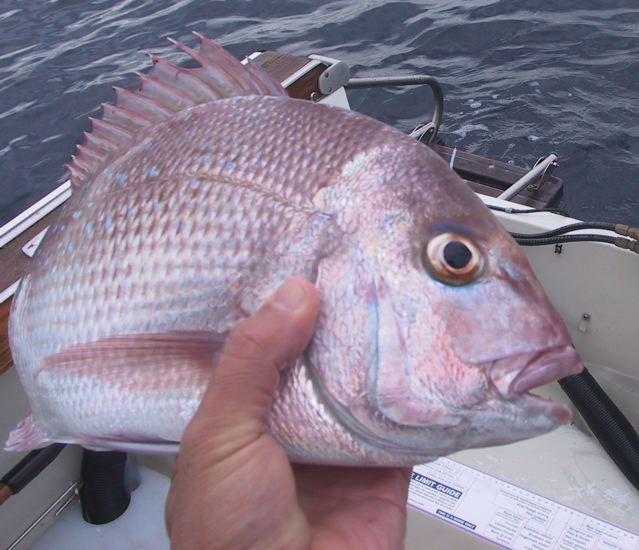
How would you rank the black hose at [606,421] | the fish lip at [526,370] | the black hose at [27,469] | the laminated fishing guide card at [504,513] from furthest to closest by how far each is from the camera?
the black hose at [606,421] < the black hose at [27,469] < the laminated fishing guide card at [504,513] < the fish lip at [526,370]

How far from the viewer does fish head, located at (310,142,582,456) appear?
41.3 inches

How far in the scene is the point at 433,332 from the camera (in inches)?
42.1

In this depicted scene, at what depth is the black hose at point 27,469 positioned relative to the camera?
7.83 feet

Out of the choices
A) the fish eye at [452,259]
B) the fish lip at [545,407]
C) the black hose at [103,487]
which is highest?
the fish eye at [452,259]

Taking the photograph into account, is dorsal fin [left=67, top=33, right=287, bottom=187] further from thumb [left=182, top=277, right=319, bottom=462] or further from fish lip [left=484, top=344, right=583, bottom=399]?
fish lip [left=484, top=344, right=583, bottom=399]

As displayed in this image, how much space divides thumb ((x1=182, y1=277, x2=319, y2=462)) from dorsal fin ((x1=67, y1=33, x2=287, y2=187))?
0.64 metres

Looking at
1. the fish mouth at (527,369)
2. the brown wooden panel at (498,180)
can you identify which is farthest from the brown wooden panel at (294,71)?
the fish mouth at (527,369)

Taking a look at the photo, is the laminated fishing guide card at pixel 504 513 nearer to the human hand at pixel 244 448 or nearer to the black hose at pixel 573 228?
the black hose at pixel 573 228

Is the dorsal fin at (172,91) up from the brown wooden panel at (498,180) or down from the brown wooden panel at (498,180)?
up

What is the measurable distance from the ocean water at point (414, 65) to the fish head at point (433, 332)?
161 inches

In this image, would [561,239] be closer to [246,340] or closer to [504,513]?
[504,513]

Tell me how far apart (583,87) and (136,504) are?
569 centimetres

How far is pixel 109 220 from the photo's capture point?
144 centimetres

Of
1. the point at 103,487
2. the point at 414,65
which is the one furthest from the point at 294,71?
the point at 414,65
